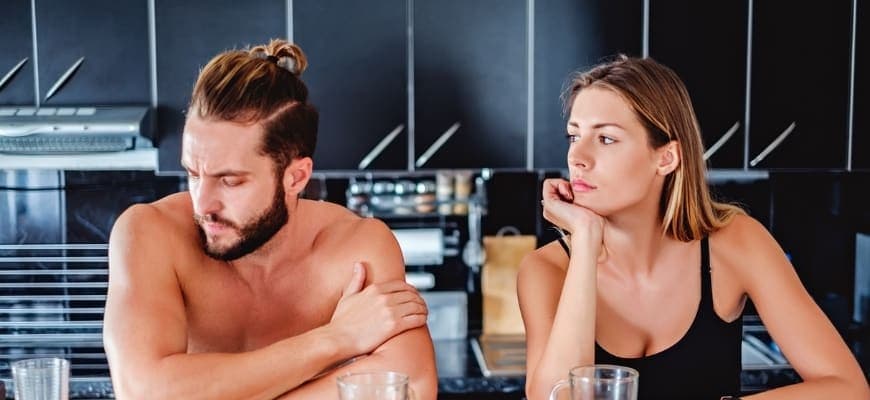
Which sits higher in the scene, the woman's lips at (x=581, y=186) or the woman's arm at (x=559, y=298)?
the woman's lips at (x=581, y=186)

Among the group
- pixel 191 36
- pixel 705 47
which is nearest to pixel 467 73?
pixel 705 47

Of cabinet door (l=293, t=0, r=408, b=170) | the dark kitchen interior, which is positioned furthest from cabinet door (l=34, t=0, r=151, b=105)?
cabinet door (l=293, t=0, r=408, b=170)

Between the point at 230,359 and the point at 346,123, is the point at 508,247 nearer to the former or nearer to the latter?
the point at 346,123

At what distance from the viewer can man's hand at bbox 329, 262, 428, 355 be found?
151 centimetres

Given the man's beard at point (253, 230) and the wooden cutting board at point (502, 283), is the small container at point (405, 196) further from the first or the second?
the man's beard at point (253, 230)

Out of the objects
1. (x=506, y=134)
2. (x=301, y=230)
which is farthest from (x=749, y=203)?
(x=301, y=230)

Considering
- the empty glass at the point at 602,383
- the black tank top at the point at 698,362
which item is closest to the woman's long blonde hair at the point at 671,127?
the black tank top at the point at 698,362

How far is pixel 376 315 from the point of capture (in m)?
1.53

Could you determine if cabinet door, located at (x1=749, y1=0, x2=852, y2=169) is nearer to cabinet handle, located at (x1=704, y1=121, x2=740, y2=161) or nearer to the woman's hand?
cabinet handle, located at (x1=704, y1=121, x2=740, y2=161)

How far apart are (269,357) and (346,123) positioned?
1399 millimetres

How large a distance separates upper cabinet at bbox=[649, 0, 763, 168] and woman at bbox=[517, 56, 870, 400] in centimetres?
99

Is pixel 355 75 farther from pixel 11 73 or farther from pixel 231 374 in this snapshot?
pixel 231 374

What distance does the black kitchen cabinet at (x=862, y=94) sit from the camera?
2.81m

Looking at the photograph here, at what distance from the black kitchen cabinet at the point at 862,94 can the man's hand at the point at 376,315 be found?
1.89 meters
